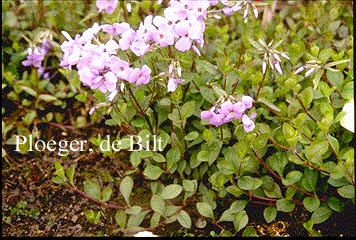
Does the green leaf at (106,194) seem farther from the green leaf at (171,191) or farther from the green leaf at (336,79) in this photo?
the green leaf at (336,79)

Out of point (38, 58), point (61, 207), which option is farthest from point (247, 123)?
point (38, 58)

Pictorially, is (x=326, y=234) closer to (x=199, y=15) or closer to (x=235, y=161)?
(x=235, y=161)

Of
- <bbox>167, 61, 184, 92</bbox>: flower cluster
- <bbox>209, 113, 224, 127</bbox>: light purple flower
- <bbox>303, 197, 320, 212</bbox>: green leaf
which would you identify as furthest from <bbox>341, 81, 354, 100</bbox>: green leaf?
<bbox>167, 61, 184, 92</bbox>: flower cluster

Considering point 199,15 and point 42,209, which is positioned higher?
point 199,15

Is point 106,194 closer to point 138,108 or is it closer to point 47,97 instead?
point 138,108

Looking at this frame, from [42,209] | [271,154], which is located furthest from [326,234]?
[42,209]
